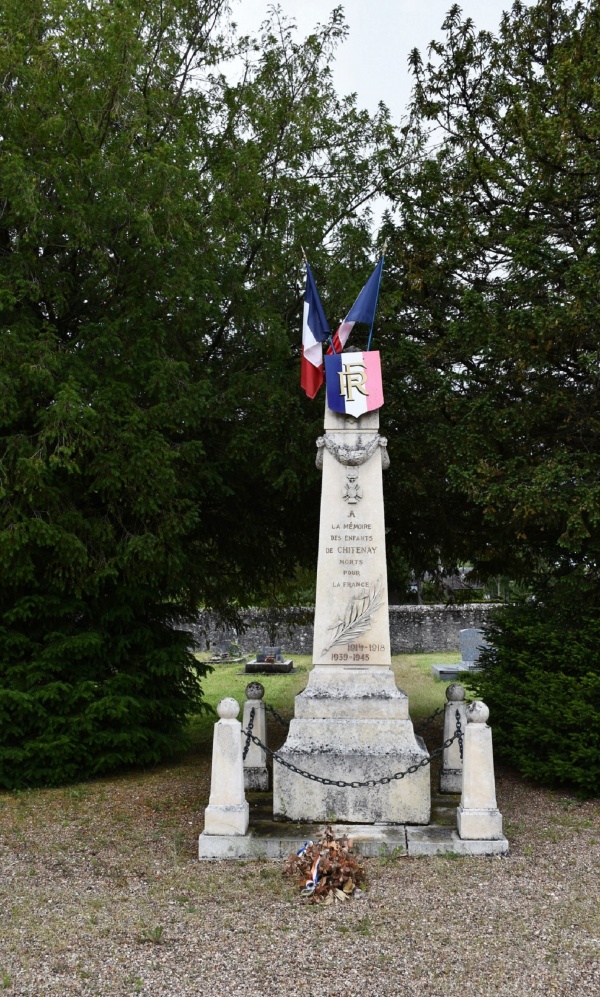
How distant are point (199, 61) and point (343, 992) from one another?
11.1 m

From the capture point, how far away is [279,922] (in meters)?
4.68

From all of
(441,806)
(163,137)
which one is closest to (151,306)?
(163,137)

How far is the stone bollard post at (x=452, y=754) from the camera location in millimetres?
7414

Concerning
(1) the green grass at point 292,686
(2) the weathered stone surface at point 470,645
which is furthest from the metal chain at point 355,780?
(2) the weathered stone surface at point 470,645

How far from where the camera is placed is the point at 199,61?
1102 centimetres

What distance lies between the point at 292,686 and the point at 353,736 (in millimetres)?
10512

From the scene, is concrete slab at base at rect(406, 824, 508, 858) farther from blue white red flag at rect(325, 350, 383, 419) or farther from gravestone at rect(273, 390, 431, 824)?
blue white red flag at rect(325, 350, 383, 419)

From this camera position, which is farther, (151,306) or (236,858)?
(151,306)

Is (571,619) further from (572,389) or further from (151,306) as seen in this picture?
(151,306)

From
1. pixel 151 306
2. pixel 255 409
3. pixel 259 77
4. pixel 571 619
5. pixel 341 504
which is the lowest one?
pixel 571 619

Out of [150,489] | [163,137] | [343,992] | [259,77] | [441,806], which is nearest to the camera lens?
[343,992]

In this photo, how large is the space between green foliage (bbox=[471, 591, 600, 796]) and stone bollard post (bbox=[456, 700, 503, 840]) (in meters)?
2.18

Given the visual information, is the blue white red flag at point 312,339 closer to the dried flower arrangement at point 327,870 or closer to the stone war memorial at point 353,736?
the stone war memorial at point 353,736

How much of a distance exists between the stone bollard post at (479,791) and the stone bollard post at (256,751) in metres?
2.09
